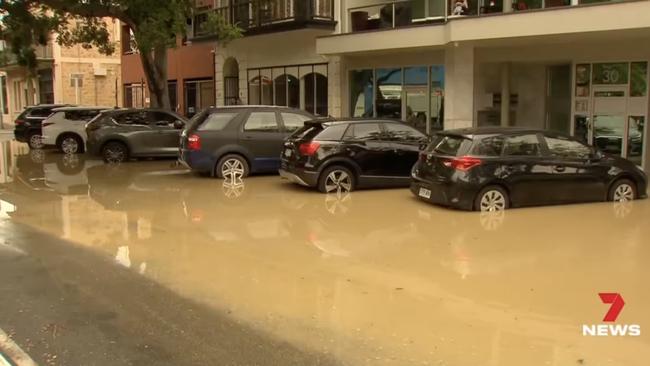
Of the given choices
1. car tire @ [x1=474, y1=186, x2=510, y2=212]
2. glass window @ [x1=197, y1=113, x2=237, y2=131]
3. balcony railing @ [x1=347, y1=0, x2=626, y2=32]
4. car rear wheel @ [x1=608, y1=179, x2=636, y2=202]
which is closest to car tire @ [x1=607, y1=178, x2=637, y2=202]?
car rear wheel @ [x1=608, y1=179, x2=636, y2=202]

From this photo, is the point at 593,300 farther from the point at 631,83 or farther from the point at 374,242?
the point at 631,83

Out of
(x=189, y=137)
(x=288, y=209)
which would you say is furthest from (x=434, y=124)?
(x=288, y=209)

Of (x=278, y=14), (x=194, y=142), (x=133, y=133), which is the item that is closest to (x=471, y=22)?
(x=194, y=142)

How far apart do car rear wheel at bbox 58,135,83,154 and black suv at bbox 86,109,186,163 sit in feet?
11.2

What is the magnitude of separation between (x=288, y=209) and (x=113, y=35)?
115ft

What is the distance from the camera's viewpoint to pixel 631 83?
54.3ft

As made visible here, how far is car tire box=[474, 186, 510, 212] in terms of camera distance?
10.6m

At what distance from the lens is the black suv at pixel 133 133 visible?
18391 millimetres

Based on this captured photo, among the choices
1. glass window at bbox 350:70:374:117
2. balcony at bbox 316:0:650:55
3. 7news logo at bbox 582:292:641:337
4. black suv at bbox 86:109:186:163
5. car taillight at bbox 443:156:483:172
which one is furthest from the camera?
glass window at bbox 350:70:374:117

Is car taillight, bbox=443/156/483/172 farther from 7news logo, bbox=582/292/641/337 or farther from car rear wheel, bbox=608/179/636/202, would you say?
7news logo, bbox=582/292/641/337

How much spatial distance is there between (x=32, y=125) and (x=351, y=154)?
16.5m

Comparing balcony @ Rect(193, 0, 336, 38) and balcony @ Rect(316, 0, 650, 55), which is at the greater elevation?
balcony @ Rect(193, 0, 336, 38)

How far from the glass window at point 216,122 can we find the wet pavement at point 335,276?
254cm

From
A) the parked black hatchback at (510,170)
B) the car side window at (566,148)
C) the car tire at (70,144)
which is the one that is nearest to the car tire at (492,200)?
the parked black hatchback at (510,170)
